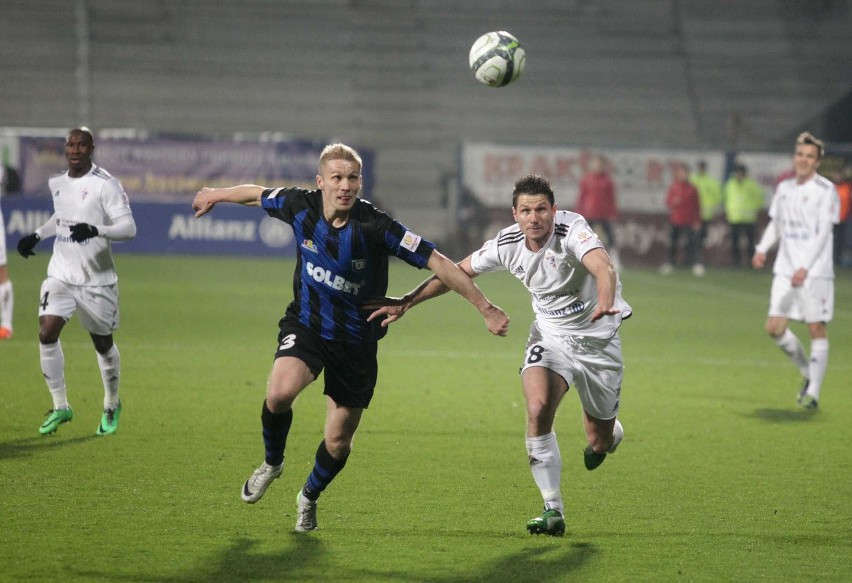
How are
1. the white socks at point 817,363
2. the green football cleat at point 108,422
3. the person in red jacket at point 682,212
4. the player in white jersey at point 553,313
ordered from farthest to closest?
the person in red jacket at point 682,212 → the white socks at point 817,363 → the green football cleat at point 108,422 → the player in white jersey at point 553,313

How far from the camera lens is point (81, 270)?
8.68m

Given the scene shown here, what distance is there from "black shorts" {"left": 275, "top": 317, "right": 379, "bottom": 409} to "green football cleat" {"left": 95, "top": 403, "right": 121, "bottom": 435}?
109 inches

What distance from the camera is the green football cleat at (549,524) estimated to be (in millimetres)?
6156

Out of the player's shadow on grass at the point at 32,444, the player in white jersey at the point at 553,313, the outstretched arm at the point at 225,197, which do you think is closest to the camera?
the player in white jersey at the point at 553,313

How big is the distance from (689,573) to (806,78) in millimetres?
30610

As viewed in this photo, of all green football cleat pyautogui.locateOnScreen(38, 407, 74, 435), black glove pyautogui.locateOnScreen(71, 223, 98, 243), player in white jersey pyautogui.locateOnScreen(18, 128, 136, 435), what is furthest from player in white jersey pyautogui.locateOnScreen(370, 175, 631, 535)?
green football cleat pyautogui.locateOnScreen(38, 407, 74, 435)

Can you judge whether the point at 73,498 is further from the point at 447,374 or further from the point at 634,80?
the point at 634,80

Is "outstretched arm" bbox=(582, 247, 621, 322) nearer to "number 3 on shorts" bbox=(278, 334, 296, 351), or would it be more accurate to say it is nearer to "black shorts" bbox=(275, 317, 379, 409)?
"black shorts" bbox=(275, 317, 379, 409)

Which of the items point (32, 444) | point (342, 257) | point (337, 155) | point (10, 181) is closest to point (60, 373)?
point (32, 444)

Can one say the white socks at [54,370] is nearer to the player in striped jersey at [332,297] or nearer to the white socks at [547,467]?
the player in striped jersey at [332,297]

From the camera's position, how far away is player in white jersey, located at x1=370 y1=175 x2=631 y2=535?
6.24 metres

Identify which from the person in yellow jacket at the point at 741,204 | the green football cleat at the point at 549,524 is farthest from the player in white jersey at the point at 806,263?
the person in yellow jacket at the point at 741,204

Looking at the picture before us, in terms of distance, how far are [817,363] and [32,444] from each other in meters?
6.22

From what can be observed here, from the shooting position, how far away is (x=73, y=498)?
670 centimetres
